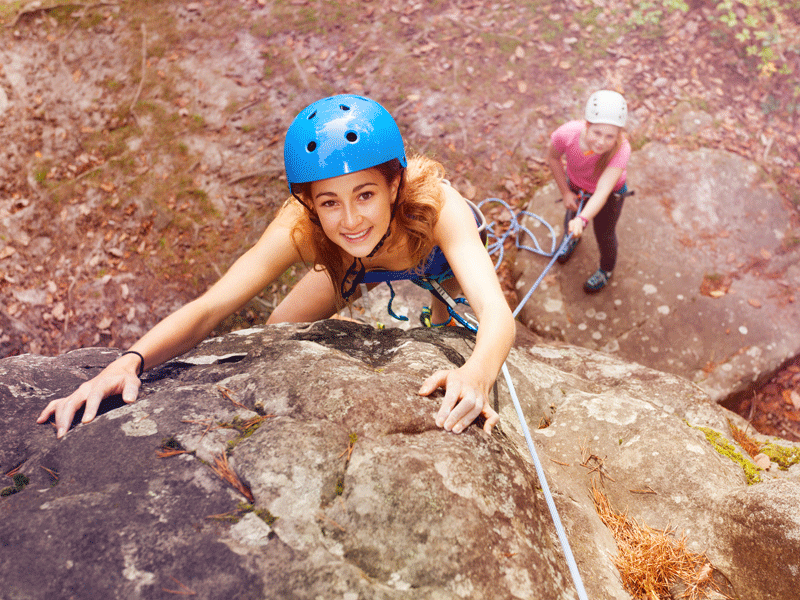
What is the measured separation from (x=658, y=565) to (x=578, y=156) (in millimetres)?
3708

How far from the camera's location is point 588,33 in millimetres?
6930

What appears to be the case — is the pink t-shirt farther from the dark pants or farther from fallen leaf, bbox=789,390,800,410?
fallen leaf, bbox=789,390,800,410

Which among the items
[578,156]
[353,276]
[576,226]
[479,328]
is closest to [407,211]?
[353,276]

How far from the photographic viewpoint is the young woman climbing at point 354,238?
6.33ft

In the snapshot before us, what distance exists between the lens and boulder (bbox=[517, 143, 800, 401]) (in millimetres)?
4754

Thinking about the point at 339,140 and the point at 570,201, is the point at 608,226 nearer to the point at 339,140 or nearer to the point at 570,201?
the point at 570,201

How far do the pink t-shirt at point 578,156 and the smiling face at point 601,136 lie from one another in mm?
155

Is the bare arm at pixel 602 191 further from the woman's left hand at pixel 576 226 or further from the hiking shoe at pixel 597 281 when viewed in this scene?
the hiking shoe at pixel 597 281

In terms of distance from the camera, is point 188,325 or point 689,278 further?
point 689,278


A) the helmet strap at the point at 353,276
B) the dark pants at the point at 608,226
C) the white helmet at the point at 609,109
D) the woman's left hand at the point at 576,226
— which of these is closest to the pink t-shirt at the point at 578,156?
the dark pants at the point at 608,226

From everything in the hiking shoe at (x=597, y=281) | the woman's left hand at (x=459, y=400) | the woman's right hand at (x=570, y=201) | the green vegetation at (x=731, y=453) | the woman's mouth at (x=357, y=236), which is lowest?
the hiking shoe at (x=597, y=281)

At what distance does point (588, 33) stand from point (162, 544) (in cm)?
815

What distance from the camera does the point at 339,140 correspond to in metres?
2.15

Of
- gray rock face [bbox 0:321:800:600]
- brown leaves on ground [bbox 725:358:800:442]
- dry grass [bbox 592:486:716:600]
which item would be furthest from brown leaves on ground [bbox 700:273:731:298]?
dry grass [bbox 592:486:716:600]
